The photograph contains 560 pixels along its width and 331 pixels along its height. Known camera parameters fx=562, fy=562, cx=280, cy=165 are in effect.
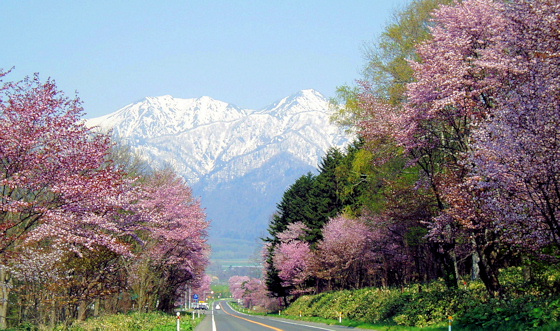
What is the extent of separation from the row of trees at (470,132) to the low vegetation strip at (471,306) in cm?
98

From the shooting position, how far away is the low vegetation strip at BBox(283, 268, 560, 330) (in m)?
15.0

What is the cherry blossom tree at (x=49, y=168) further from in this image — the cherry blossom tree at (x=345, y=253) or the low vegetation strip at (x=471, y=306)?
the cherry blossom tree at (x=345, y=253)

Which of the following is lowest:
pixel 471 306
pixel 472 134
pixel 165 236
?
pixel 471 306

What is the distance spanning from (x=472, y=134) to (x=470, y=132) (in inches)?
72.9

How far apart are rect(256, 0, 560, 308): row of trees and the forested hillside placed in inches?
1.7

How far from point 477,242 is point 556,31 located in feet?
25.5

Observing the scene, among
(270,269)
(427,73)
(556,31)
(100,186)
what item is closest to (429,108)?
(427,73)

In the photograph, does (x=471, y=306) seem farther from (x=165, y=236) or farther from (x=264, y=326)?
(x=165, y=236)

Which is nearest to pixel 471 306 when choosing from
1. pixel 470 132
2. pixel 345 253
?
pixel 470 132

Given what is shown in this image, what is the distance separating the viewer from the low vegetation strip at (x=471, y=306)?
591 inches

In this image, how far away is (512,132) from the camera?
12.7 m

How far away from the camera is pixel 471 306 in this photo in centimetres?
1923

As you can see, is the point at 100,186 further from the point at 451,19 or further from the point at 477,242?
the point at 451,19

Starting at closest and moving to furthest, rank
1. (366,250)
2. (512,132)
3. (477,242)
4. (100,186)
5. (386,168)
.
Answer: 1. (512,132)
2. (100,186)
3. (477,242)
4. (386,168)
5. (366,250)
